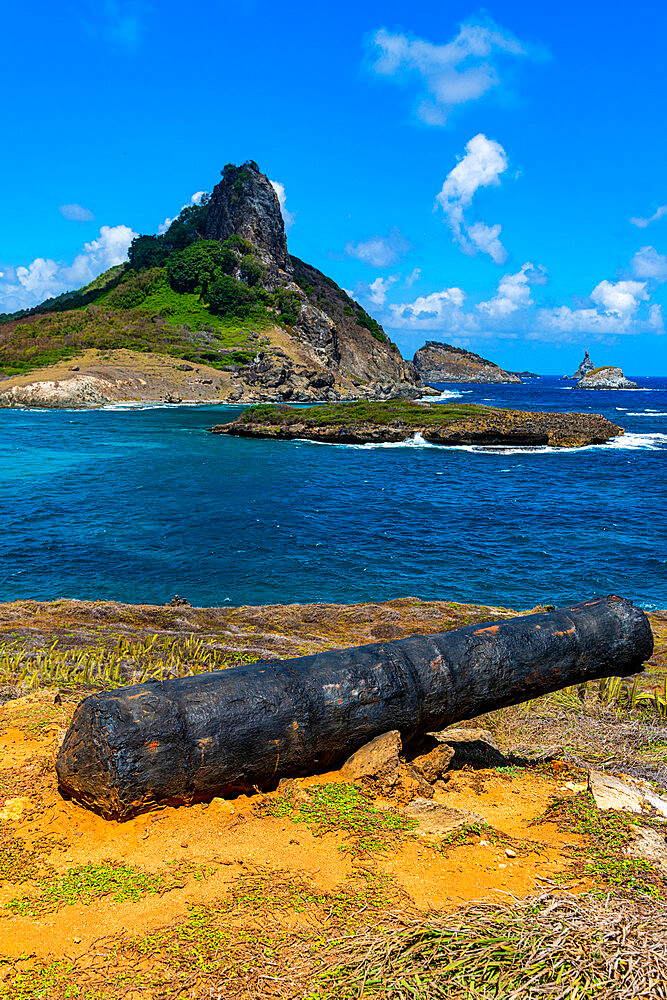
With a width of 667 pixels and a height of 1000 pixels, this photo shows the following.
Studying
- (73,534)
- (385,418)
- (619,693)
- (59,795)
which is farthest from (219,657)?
(385,418)

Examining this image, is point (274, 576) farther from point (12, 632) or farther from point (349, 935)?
point (349, 935)

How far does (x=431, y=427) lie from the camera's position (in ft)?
200

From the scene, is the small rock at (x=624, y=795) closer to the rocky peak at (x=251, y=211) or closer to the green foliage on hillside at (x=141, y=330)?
the green foliage on hillside at (x=141, y=330)

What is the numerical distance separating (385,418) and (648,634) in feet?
187

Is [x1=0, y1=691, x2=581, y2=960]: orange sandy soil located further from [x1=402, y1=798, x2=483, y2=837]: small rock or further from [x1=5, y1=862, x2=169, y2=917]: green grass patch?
[x1=402, y1=798, x2=483, y2=837]: small rock

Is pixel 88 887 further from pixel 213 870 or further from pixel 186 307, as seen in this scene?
pixel 186 307

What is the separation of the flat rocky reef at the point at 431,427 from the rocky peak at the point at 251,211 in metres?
81.4

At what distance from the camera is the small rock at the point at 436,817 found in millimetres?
4891

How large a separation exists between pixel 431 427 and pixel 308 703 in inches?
2257

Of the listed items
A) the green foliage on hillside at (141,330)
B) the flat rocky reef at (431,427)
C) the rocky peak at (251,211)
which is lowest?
the flat rocky reef at (431,427)

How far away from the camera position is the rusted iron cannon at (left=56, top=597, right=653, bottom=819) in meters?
4.71

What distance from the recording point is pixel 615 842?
189 inches

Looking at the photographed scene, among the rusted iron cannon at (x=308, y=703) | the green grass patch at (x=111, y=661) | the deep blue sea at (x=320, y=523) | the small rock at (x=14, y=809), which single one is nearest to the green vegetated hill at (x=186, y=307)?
the deep blue sea at (x=320, y=523)

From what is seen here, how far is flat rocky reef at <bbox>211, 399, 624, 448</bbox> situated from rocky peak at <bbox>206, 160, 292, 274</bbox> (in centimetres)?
8139
